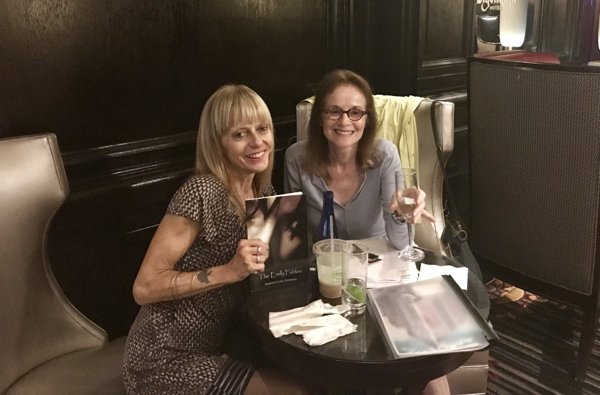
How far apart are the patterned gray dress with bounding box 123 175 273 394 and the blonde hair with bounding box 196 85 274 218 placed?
4cm

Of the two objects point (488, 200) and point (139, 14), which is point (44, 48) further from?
point (488, 200)

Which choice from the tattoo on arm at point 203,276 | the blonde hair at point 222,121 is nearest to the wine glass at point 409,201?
the blonde hair at point 222,121

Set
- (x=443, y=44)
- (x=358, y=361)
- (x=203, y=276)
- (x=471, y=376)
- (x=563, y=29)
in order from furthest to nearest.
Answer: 1. (x=563, y=29)
2. (x=443, y=44)
3. (x=471, y=376)
4. (x=203, y=276)
5. (x=358, y=361)

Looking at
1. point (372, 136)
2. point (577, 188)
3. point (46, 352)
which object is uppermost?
point (372, 136)

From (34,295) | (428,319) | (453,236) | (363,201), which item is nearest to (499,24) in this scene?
(453,236)

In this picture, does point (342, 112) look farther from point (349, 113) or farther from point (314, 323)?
point (314, 323)

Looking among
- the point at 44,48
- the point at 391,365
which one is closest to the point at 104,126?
the point at 44,48

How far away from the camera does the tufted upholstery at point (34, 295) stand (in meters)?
1.57

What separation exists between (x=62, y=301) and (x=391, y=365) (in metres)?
1.05

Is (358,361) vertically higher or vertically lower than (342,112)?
lower

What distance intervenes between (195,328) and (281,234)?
13.7 inches

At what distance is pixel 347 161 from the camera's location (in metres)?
2.03

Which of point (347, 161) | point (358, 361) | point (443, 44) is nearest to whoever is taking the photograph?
point (358, 361)

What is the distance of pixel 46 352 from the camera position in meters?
1.69
